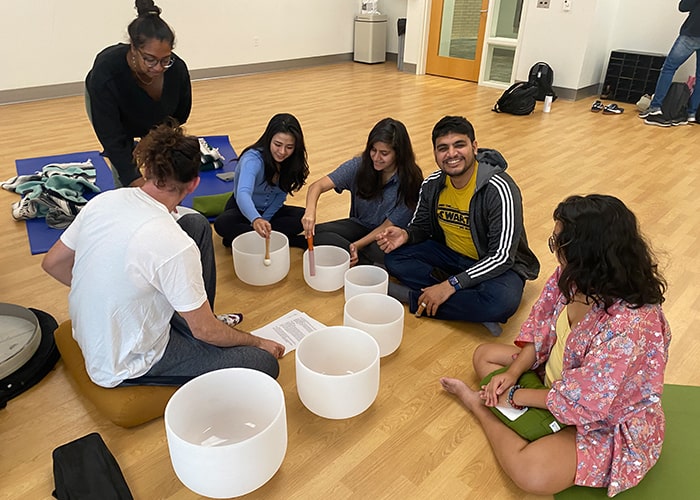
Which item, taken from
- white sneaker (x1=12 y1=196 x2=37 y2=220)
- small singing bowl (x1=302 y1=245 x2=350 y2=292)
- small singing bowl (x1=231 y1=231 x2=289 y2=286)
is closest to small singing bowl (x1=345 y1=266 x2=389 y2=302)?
small singing bowl (x1=302 y1=245 x2=350 y2=292)

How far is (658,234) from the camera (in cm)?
277

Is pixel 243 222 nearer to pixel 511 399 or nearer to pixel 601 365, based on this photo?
pixel 511 399

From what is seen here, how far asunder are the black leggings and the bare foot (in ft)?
3.76

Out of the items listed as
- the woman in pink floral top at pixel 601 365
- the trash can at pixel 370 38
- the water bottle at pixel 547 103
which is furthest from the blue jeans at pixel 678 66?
the woman in pink floral top at pixel 601 365

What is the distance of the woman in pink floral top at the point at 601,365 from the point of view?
1.16 m

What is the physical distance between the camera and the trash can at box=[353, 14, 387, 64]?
723 centimetres

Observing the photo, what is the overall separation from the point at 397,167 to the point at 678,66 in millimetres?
4222

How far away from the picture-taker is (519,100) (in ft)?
16.7

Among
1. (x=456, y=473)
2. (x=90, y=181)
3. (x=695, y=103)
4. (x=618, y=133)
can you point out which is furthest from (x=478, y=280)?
(x=695, y=103)

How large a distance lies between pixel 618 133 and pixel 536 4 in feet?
6.02

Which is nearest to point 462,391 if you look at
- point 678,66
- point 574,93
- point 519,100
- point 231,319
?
point 231,319

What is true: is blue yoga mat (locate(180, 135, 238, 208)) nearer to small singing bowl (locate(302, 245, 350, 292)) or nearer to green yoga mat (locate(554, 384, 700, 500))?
small singing bowl (locate(302, 245, 350, 292))

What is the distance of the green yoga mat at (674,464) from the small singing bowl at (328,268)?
1120 millimetres

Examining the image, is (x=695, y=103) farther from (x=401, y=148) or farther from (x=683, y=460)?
(x=683, y=460)
